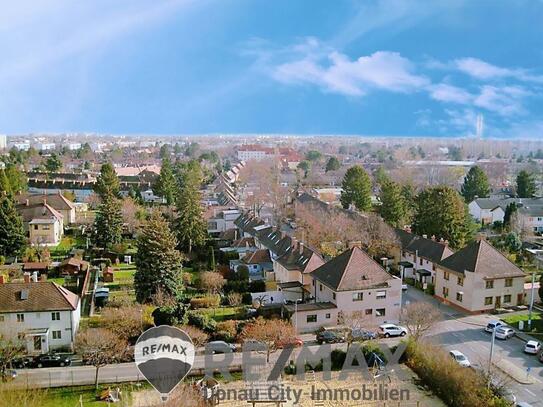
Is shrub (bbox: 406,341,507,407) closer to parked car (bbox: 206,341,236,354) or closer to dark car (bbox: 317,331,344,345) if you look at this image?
dark car (bbox: 317,331,344,345)

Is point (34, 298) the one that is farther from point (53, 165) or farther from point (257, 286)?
point (53, 165)

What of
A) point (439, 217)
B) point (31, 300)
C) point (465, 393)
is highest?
point (439, 217)

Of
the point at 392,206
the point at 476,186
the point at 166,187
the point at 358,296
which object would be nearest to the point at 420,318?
the point at 358,296

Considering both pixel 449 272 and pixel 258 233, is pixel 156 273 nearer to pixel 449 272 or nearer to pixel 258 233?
pixel 258 233

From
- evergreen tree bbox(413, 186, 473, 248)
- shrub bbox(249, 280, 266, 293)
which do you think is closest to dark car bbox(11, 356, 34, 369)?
shrub bbox(249, 280, 266, 293)


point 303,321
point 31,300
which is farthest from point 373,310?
point 31,300
